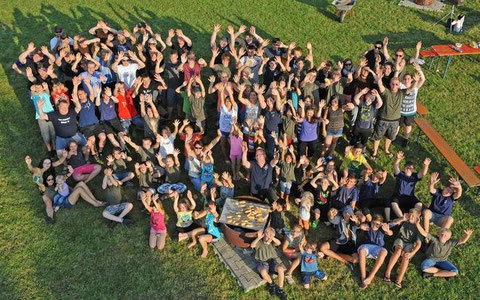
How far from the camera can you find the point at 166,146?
10.8 m

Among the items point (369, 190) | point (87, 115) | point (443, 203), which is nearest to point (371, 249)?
point (369, 190)

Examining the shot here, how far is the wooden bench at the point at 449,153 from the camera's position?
35.0 ft

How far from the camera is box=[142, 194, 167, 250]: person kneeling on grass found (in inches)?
379

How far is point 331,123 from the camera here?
1101 centimetres

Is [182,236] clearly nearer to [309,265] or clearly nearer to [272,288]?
[272,288]

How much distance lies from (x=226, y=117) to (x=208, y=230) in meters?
3.08

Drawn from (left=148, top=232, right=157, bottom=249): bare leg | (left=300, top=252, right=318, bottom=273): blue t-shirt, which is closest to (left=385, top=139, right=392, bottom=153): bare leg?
(left=300, top=252, right=318, bottom=273): blue t-shirt

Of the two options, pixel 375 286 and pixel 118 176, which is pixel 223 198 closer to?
pixel 118 176

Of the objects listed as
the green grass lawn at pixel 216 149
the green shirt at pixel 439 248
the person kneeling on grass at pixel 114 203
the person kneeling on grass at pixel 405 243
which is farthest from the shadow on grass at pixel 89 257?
the green shirt at pixel 439 248

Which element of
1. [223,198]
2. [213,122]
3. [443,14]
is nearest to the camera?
[223,198]

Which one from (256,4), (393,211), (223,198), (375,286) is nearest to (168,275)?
(223,198)

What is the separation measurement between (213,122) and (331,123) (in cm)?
382

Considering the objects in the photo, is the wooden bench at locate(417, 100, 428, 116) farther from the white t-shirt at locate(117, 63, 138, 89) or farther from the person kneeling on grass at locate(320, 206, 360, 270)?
the white t-shirt at locate(117, 63, 138, 89)

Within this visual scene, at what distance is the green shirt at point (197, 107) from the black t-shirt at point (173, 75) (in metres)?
1.18
